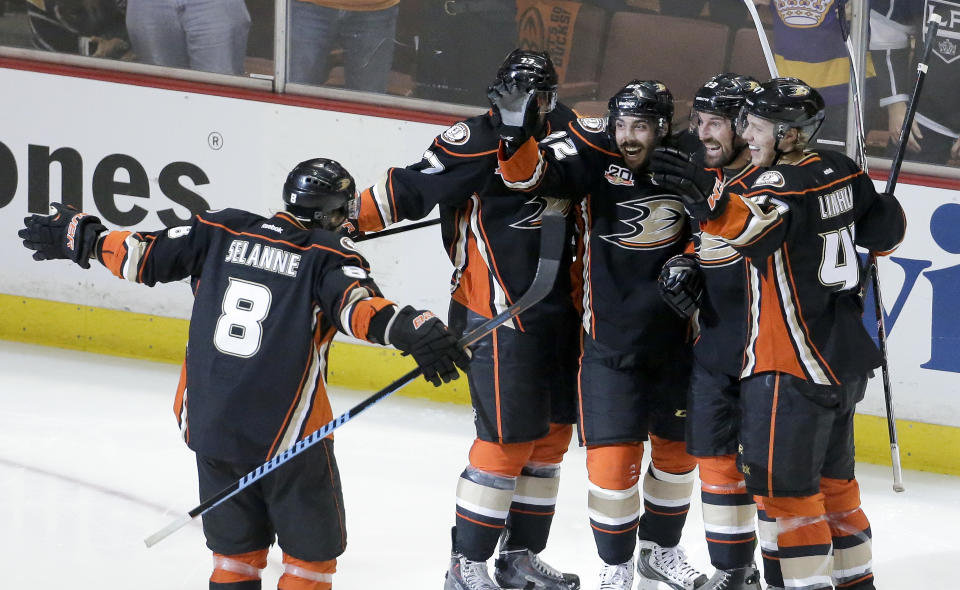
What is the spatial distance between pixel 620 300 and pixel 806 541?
0.71m

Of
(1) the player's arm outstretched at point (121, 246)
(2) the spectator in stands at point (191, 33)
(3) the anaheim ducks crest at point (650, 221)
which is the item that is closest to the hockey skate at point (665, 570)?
(3) the anaheim ducks crest at point (650, 221)

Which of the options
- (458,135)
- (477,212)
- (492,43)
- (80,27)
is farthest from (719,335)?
(80,27)

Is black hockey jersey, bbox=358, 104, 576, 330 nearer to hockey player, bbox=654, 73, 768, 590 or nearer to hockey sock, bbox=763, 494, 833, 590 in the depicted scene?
hockey player, bbox=654, 73, 768, 590

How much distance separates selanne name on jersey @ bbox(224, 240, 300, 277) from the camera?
2406 mm

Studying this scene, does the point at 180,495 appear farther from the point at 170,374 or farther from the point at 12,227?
the point at 12,227

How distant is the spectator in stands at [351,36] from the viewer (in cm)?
473

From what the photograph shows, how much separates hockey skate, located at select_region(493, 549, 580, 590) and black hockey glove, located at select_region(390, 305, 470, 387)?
3.31 feet

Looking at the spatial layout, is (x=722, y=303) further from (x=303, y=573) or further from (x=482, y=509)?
(x=303, y=573)

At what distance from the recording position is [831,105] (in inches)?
171

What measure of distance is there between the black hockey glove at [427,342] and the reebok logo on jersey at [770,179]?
2.48 ft

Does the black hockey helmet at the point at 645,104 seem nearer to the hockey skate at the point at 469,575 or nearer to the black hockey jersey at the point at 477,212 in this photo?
the black hockey jersey at the point at 477,212

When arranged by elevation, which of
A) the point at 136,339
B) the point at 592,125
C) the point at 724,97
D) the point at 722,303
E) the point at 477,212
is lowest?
the point at 136,339

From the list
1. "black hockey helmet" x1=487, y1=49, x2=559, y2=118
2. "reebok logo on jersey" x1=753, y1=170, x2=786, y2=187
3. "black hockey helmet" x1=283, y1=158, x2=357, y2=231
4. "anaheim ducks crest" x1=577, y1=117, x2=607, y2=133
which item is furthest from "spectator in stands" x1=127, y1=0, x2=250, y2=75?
"reebok logo on jersey" x1=753, y1=170, x2=786, y2=187

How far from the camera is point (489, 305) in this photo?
3035 mm
